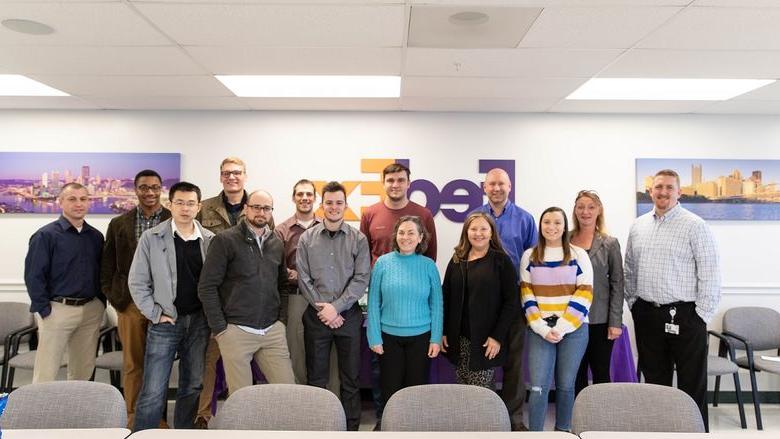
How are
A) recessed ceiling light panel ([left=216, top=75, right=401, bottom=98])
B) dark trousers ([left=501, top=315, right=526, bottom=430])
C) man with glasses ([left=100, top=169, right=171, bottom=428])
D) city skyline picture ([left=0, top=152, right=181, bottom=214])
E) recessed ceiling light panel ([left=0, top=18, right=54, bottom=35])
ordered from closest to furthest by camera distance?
recessed ceiling light panel ([left=0, top=18, right=54, bottom=35]) < dark trousers ([left=501, top=315, right=526, bottom=430]) < man with glasses ([left=100, top=169, right=171, bottom=428]) < recessed ceiling light panel ([left=216, top=75, right=401, bottom=98]) < city skyline picture ([left=0, top=152, right=181, bottom=214])

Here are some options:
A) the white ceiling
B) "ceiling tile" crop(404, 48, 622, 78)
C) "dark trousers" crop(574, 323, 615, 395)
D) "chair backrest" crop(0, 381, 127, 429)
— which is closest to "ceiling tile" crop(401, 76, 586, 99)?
the white ceiling

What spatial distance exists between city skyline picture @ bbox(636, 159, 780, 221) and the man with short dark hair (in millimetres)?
3300

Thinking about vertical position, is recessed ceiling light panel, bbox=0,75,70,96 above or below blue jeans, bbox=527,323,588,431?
above

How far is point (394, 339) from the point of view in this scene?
10.6 feet

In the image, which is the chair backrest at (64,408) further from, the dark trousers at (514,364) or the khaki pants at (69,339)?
the dark trousers at (514,364)

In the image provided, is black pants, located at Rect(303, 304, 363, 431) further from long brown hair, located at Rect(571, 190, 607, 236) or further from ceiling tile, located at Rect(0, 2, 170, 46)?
ceiling tile, located at Rect(0, 2, 170, 46)

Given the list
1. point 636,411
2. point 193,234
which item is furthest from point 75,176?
point 636,411

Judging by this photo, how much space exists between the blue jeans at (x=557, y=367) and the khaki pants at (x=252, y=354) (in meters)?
1.55

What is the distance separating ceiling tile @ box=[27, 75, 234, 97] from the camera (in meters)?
3.79

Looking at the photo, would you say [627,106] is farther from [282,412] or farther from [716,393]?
[282,412]

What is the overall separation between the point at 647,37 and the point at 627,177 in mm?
2295

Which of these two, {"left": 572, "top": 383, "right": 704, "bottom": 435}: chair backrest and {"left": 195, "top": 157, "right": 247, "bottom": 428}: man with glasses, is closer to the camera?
{"left": 572, "top": 383, "right": 704, "bottom": 435}: chair backrest

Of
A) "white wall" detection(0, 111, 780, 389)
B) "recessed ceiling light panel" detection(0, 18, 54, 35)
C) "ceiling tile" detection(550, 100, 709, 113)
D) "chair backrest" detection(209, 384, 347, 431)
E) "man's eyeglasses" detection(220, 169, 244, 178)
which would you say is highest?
"ceiling tile" detection(550, 100, 709, 113)

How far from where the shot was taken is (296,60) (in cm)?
335
